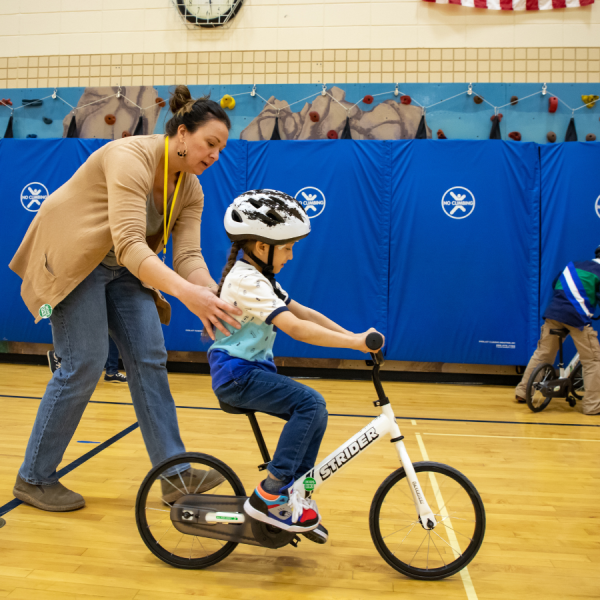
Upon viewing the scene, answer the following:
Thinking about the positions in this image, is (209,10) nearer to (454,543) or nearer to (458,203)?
(458,203)

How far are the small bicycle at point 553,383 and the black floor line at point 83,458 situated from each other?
3015 millimetres

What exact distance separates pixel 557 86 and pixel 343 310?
312cm

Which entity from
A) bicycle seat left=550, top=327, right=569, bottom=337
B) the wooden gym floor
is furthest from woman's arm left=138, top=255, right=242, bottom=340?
bicycle seat left=550, top=327, right=569, bottom=337

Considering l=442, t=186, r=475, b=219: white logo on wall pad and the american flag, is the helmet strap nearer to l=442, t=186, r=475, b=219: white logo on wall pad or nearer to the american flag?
l=442, t=186, r=475, b=219: white logo on wall pad

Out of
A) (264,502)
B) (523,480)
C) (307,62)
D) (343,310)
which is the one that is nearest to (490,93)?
(307,62)

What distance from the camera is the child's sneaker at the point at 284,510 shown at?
1.84 m

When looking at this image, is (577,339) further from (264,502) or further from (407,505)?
(264,502)

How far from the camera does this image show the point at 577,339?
177 inches

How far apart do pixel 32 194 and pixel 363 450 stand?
202 inches

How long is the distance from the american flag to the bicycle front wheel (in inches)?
205

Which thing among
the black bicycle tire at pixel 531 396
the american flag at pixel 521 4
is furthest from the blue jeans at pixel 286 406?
the american flag at pixel 521 4

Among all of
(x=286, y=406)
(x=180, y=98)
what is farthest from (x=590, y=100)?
(x=286, y=406)

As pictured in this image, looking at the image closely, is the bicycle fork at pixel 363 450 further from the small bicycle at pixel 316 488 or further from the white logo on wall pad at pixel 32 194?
the white logo on wall pad at pixel 32 194

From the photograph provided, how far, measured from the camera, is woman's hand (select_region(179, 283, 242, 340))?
180 centimetres
